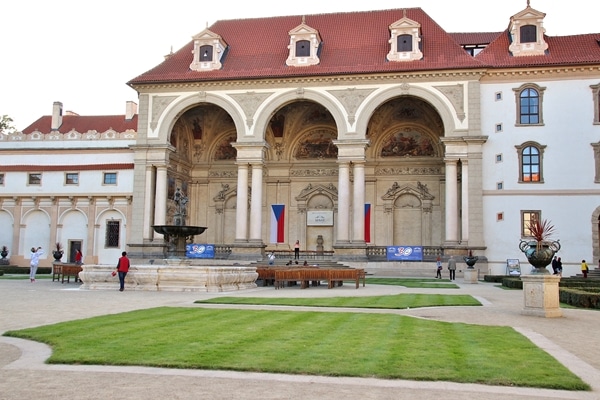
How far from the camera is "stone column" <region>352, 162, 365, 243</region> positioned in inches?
1720

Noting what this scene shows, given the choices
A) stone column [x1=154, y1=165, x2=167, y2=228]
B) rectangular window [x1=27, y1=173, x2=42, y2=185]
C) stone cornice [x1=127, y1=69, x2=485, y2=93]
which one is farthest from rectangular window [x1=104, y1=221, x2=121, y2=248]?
stone cornice [x1=127, y1=69, x2=485, y2=93]

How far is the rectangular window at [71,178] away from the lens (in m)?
49.1

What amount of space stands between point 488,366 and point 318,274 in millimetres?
18576

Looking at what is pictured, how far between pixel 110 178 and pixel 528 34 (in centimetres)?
3296

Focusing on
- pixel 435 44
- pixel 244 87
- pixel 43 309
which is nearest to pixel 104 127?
pixel 244 87

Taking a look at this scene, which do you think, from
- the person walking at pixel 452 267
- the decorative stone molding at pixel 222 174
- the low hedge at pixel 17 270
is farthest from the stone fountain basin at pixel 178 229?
the decorative stone molding at pixel 222 174

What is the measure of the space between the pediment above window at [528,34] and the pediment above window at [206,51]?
70.8ft

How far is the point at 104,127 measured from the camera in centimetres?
5822

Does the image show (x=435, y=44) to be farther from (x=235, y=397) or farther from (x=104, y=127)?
(x=235, y=397)

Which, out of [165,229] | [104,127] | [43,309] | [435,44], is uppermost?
[435,44]

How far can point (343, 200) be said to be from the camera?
44.2 m

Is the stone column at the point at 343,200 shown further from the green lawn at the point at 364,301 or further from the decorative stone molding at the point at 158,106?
the green lawn at the point at 364,301

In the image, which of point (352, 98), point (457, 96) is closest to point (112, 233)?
point (352, 98)

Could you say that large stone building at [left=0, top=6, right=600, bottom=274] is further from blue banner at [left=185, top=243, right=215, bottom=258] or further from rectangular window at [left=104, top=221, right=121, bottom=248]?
blue banner at [left=185, top=243, right=215, bottom=258]
